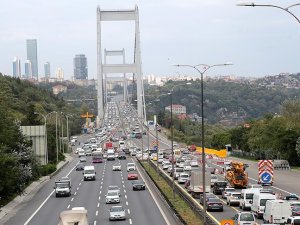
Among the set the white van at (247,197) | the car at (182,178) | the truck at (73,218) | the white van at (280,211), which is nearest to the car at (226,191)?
the white van at (247,197)

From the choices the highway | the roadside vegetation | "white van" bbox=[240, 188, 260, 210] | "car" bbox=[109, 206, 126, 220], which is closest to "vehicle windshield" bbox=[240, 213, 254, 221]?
the roadside vegetation

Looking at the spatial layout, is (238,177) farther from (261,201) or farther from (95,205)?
(261,201)

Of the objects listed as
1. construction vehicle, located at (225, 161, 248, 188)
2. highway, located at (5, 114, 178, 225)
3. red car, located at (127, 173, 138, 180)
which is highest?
construction vehicle, located at (225, 161, 248, 188)

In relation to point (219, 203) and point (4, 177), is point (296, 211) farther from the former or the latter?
point (4, 177)

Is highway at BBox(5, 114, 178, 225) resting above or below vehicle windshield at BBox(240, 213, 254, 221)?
below

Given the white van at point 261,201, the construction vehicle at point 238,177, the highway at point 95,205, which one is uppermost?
the white van at point 261,201

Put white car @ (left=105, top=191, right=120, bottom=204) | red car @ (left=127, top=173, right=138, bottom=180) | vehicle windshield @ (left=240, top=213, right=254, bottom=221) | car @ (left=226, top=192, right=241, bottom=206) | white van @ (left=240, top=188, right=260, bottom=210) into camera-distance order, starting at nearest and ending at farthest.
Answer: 1. vehicle windshield @ (left=240, top=213, right=254, bottom=221)
2. white van @ (left=240, top=188, right=260, bottom=210)
3. car @ (left=226, top=192, right=241, bottom=206)
4. white car @ (left=105, top=191, right=120, bottom=204)
5. red car @ (left=127, top=173, right=138, bottom=180)

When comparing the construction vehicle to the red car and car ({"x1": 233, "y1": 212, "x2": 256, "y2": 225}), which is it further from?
car ({"x1": 233, "y1": 212, "x2": 256, "y2": 225})

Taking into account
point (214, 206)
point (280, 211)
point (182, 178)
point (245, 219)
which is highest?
point (280, 211)

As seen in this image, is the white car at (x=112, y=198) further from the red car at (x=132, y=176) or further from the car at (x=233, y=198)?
the red car at (x=132, y=176)

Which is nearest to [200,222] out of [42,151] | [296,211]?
[296,211]

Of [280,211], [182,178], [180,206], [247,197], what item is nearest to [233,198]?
[247,197]
